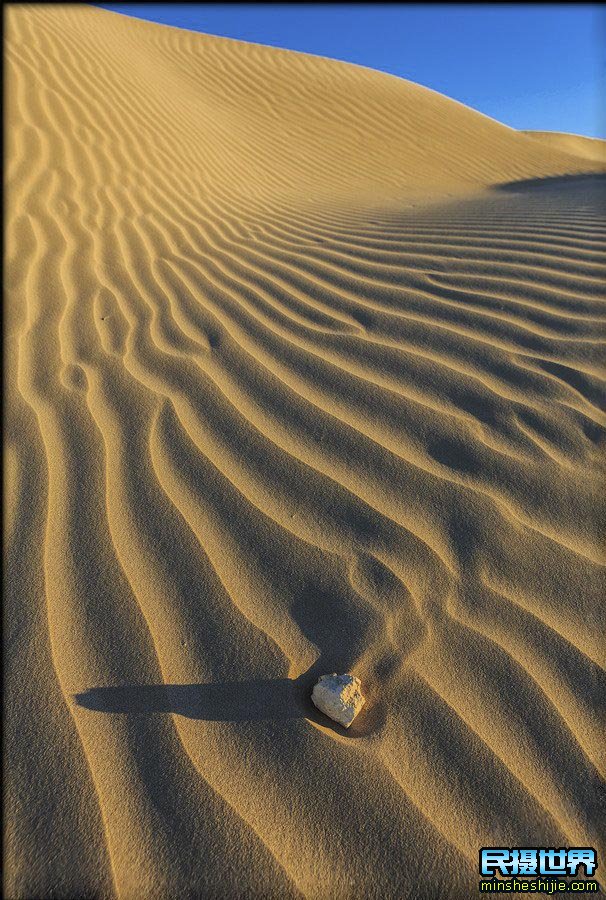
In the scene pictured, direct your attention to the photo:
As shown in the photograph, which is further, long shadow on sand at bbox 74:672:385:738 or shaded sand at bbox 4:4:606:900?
long shadow on sand at bbox 74:672:385:738

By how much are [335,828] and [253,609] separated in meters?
0.54

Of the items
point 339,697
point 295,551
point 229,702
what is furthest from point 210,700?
point 295,551

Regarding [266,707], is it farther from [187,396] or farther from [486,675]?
[187,396]

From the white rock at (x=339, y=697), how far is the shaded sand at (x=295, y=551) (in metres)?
0.04

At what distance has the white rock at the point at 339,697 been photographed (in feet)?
4.10

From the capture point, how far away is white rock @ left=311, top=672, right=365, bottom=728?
1.25 meters

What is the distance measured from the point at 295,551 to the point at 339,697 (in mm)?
466

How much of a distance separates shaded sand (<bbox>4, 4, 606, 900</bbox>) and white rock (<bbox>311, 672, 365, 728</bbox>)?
36 millimetres

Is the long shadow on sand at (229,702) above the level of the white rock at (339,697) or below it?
below

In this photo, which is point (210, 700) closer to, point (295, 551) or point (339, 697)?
point (339, 697)

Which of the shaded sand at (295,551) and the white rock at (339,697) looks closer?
the shaded sand at (295,551)

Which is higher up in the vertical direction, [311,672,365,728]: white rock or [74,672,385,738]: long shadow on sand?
[311,672,365,728]: white rock

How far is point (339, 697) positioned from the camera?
1254mm

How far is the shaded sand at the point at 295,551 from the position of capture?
3.70 ft
